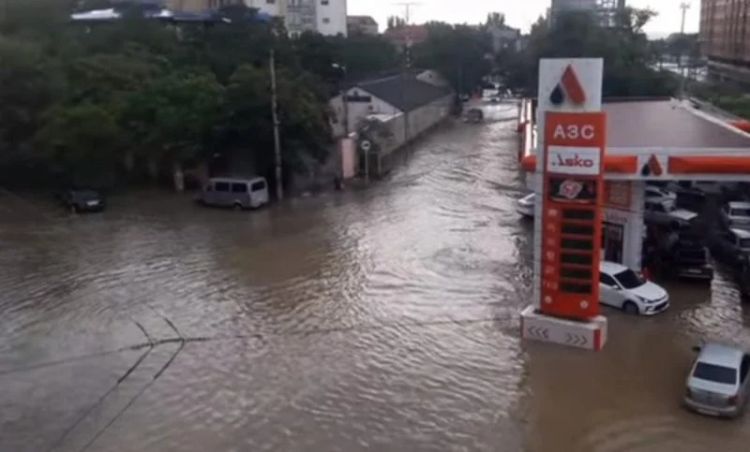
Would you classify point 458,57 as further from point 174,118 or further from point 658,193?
point 658,193

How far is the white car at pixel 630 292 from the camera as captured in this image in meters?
14.4

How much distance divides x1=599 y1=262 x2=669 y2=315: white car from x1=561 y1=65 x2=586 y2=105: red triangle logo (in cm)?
366

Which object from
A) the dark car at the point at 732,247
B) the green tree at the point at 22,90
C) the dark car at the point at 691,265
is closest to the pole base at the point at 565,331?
the dark car at the point at 691,265

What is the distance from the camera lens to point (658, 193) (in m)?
21.5

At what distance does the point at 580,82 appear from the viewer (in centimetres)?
1234

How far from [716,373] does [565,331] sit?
2.59 meters

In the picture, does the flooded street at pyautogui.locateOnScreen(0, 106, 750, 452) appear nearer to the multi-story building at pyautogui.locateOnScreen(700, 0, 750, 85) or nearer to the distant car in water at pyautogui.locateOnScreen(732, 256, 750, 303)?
the distant car in water at pyautogui.locateOnScreen(732, 256, 750, 303)

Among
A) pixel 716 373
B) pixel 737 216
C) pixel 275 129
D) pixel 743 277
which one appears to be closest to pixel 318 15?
pixel 275 129

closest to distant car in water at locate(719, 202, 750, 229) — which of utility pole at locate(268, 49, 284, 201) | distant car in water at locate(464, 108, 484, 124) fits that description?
utility pole at locate(268, 49, 284, 201)

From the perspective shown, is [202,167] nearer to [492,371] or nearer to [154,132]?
[154,132]

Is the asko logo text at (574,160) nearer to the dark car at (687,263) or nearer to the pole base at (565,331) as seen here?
the pole base at (565,331)

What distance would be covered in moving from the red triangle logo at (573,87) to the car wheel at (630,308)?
13.7 feet

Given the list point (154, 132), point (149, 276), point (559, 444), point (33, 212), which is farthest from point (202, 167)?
point (559, 444)

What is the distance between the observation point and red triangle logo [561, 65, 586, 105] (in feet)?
40.5
